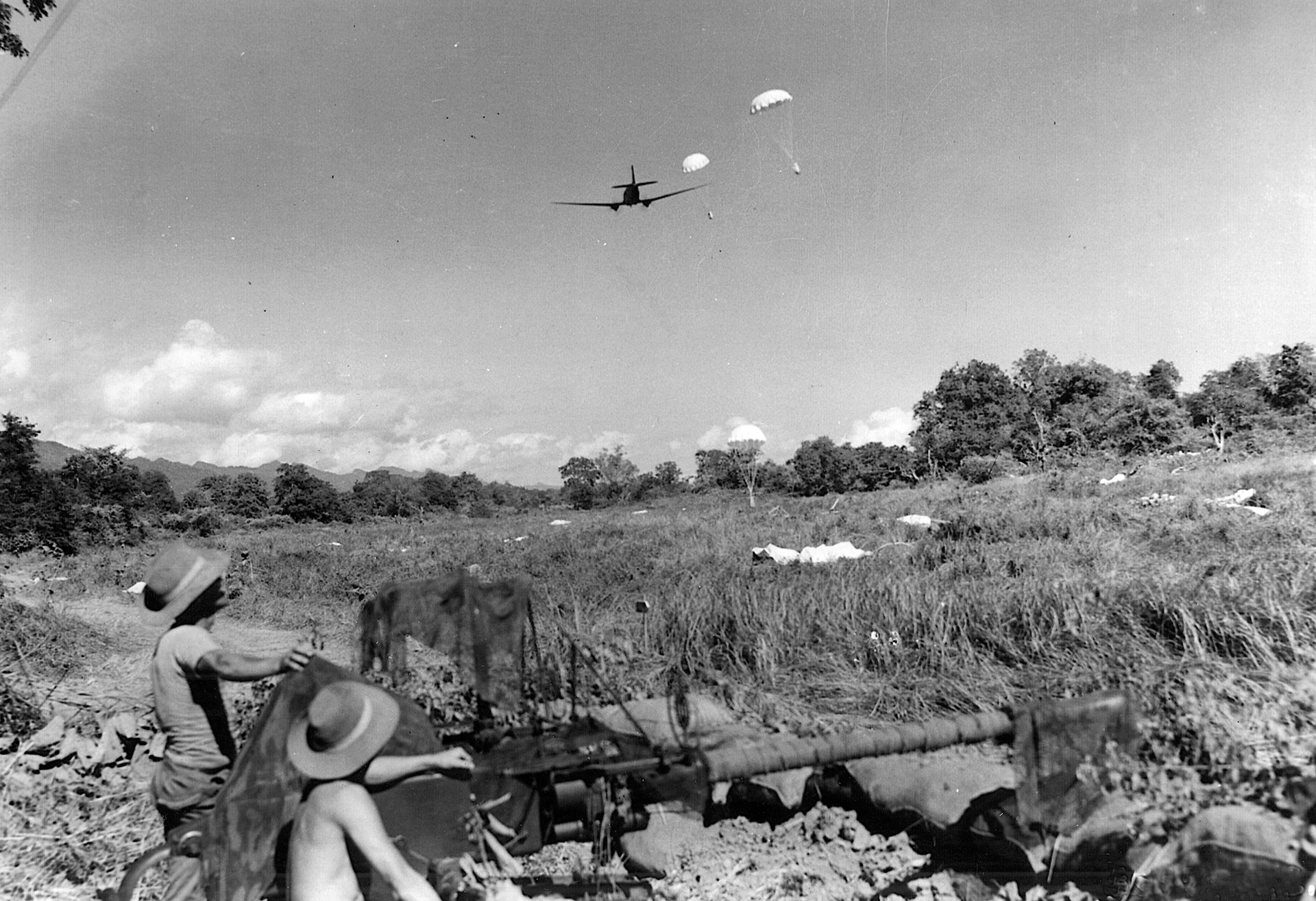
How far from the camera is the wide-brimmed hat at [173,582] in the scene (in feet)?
8.77

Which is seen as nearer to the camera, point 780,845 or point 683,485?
point 780,845

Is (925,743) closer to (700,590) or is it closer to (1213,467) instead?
(700,590)

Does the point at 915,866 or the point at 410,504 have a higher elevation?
the point at 410,504

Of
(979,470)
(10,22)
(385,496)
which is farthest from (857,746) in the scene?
(385,496)

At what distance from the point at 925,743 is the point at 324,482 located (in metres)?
33.2

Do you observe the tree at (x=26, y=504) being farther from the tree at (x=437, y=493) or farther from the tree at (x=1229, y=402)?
the tree at (x=1229, y=402)

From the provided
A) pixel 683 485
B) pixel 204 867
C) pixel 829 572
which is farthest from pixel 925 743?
pixel 683 485

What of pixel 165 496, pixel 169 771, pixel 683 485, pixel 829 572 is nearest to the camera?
pixel 169 771

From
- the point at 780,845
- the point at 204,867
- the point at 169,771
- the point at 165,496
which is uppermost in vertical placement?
the point at 165,496

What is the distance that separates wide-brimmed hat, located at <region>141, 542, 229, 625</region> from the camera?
267 centimetres

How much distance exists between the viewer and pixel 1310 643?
11.3ft

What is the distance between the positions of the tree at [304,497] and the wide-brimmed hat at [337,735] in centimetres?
2775

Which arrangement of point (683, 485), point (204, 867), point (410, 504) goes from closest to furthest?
point (204, 867)
point (410, 504)
point (683, 485)

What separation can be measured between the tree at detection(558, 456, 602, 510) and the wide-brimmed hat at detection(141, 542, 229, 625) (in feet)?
93.1
